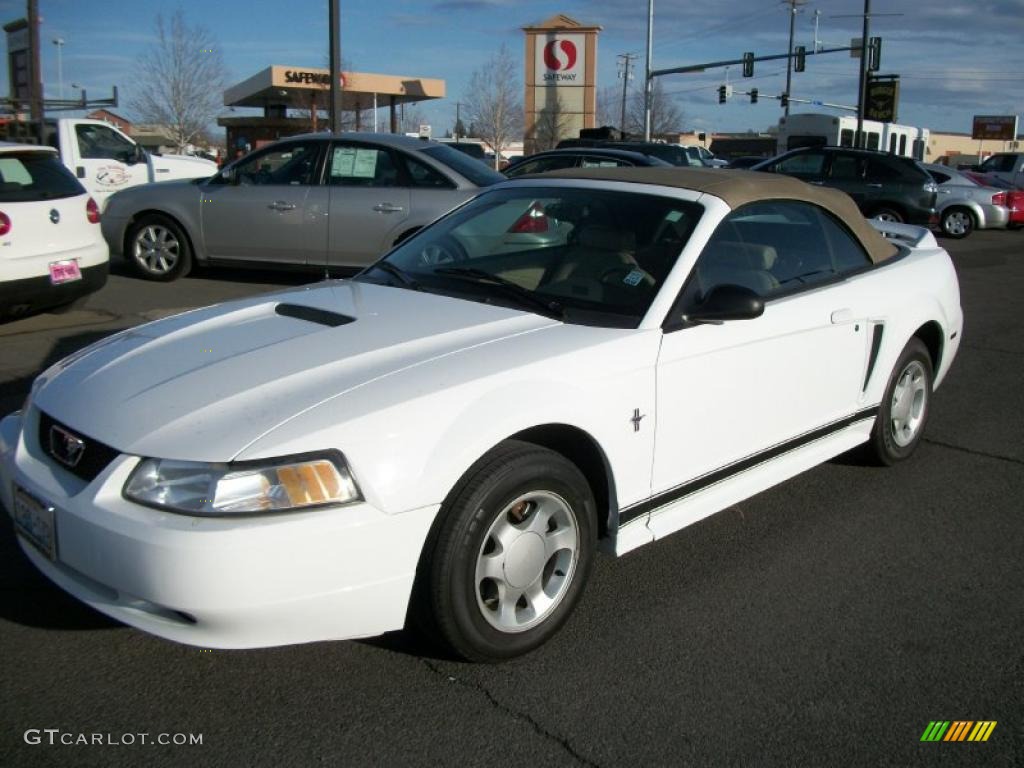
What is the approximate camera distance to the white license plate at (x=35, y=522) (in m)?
2.79

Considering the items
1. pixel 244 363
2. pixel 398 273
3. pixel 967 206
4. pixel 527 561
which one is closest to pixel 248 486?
pixel 244 363

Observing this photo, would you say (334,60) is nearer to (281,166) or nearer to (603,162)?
(603,162)

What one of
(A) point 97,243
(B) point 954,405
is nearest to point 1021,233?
(B) point 954,405

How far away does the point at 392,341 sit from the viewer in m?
3.22

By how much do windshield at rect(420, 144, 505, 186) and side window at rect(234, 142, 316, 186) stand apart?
1234 millimetres

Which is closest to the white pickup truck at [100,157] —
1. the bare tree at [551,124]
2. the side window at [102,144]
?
the side window at [102,144]

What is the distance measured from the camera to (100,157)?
49.4 feet

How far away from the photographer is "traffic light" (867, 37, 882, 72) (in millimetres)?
34438

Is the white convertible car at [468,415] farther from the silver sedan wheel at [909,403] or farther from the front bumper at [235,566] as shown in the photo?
the silver sedan wheel at [909,403]

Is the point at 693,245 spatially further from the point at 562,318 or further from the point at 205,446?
the point at 205,446

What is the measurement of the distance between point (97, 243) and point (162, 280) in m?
2.47

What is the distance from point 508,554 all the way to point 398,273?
1.60 meters

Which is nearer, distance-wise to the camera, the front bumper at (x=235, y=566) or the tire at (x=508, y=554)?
the front bumper at (x=235, y=566)

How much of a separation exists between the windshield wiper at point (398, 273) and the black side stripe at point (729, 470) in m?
1.29
